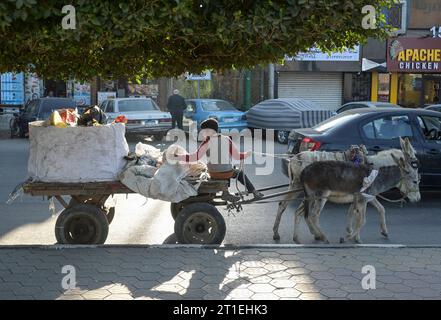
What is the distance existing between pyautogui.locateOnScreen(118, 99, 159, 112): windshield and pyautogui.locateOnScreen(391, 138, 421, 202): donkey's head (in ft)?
45.3

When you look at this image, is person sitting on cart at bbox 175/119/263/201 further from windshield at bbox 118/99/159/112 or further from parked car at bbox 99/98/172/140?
windshield at bbox 118/99/159/112

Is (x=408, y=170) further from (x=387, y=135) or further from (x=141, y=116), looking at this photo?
(x=141, y=116)

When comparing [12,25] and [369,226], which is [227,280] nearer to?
[12,25]

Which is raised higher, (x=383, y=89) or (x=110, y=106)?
(x=383, y=89)

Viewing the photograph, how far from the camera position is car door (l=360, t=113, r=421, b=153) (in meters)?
8.88

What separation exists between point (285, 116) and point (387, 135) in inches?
363

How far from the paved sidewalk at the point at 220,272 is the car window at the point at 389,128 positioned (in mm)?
3182

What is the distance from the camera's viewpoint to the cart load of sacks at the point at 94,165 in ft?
19.7

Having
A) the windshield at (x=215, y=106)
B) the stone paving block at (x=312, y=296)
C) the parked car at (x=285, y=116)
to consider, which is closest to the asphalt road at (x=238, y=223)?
the stone paving block at (x=312, y=296)

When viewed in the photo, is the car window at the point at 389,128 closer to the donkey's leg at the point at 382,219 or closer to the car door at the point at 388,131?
the car door at the point at 388,131

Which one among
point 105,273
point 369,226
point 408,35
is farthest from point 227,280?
point 408,35

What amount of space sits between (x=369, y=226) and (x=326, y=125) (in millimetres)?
2348

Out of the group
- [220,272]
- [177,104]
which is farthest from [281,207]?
→ [177,104]

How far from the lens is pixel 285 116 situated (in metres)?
18.2
